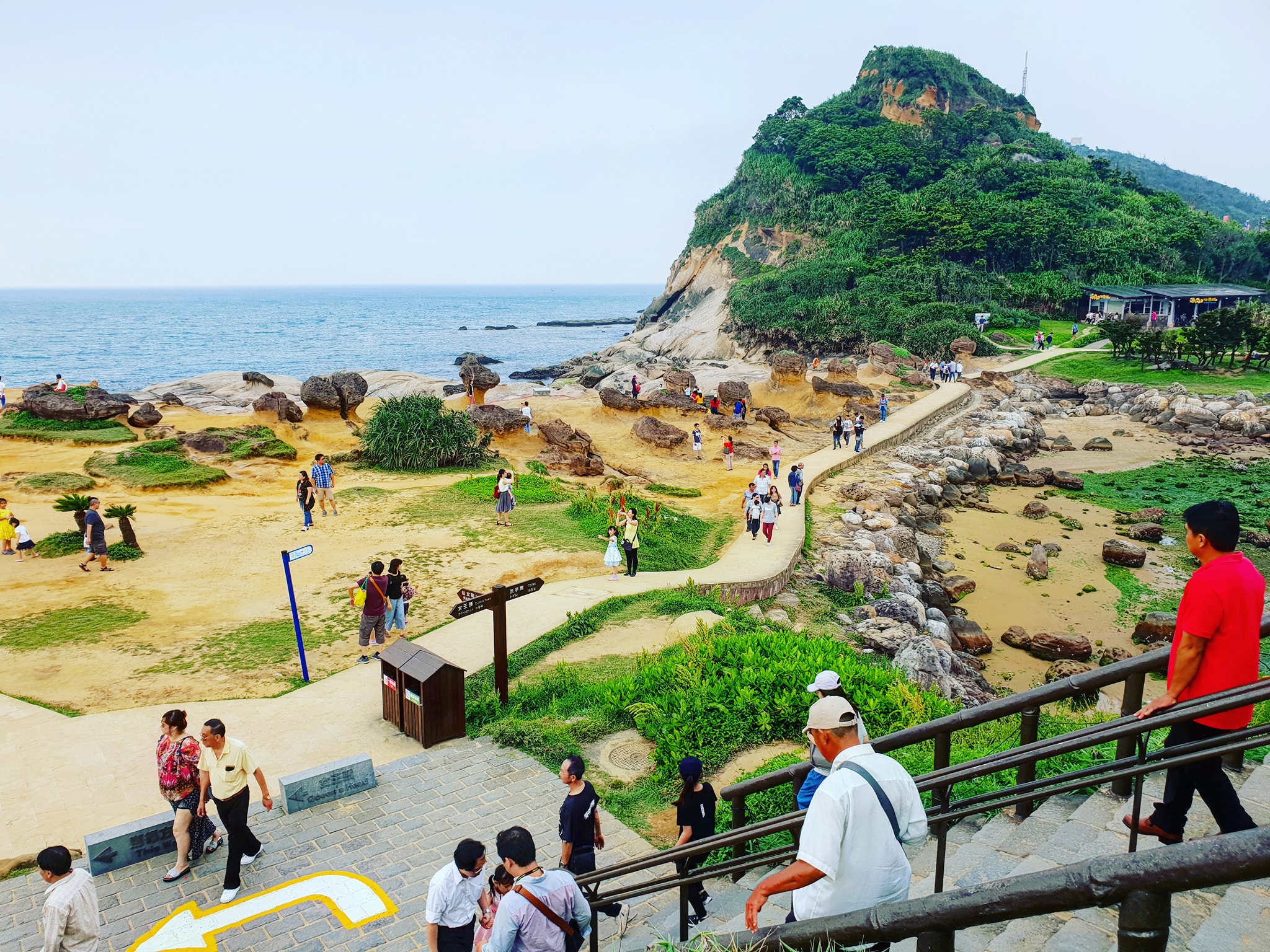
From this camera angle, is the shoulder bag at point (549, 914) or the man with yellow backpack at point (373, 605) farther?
the man with yellow backpack at point (373, 605)

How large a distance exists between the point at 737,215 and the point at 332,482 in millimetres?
67958

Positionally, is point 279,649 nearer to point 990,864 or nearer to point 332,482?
point 332,482

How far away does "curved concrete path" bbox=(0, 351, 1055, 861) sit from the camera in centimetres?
834

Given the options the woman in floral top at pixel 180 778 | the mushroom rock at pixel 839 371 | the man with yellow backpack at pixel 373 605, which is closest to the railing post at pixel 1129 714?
the woman in floral top at pixel 180 778

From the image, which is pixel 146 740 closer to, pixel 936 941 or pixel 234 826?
pixel 234 826

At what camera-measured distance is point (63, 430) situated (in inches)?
1001

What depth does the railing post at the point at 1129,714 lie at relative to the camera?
16.8 ft

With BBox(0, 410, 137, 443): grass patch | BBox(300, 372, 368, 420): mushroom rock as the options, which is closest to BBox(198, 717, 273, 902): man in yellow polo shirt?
BBox(0, 410, 137, 443): grass patch

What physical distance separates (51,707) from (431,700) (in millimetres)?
5285

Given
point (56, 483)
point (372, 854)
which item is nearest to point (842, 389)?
point (56, 483)

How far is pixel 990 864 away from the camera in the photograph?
491cm

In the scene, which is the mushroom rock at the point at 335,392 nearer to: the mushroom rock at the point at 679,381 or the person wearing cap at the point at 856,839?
the mushroom rock at the point at 679,381

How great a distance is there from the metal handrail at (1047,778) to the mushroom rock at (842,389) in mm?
31534

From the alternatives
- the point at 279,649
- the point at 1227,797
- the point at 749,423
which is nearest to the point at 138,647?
the point at 279,649
